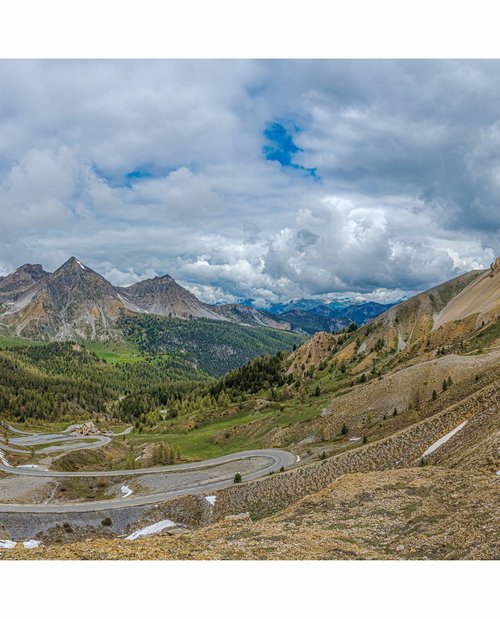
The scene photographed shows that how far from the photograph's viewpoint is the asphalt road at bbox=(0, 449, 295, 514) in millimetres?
67500

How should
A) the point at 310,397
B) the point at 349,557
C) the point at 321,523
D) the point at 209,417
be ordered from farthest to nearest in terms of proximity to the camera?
the point at 209,417 < the point at 310,397 < the point at 321,523 < the point at 349,557

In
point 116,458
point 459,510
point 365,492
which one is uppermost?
point 459,510

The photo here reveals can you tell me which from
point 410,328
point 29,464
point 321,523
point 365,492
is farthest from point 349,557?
point 410,328

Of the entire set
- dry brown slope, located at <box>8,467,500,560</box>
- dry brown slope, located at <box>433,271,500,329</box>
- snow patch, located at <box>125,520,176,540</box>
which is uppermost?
dry brown slope, located at <box>433,271,500,329</box>

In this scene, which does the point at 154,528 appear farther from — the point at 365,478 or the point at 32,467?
the point at 32,467

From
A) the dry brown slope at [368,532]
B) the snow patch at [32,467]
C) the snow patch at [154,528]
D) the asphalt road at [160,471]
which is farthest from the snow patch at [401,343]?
the dry brown slope at [368,532]

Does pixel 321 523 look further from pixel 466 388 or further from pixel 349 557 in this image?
pixel 466 388

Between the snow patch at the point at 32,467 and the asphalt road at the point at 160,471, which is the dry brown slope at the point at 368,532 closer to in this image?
the asphalt road at the point at 160,471

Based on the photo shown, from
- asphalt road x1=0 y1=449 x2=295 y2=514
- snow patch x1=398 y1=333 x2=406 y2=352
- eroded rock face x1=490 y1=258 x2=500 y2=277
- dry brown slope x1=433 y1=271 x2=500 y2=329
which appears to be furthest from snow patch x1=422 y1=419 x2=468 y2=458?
eroded rock face x1=490 y1=258 x2=500 y2=277

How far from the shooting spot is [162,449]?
105938 millimetres

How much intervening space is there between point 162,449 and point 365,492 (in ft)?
260

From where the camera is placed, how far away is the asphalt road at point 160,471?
67.5m

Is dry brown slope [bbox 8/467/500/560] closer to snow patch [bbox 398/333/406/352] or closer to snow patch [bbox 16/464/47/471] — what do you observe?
snow patch [bbox 16/464/47/471]

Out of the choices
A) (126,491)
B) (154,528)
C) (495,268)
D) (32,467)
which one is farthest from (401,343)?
(154,528)
